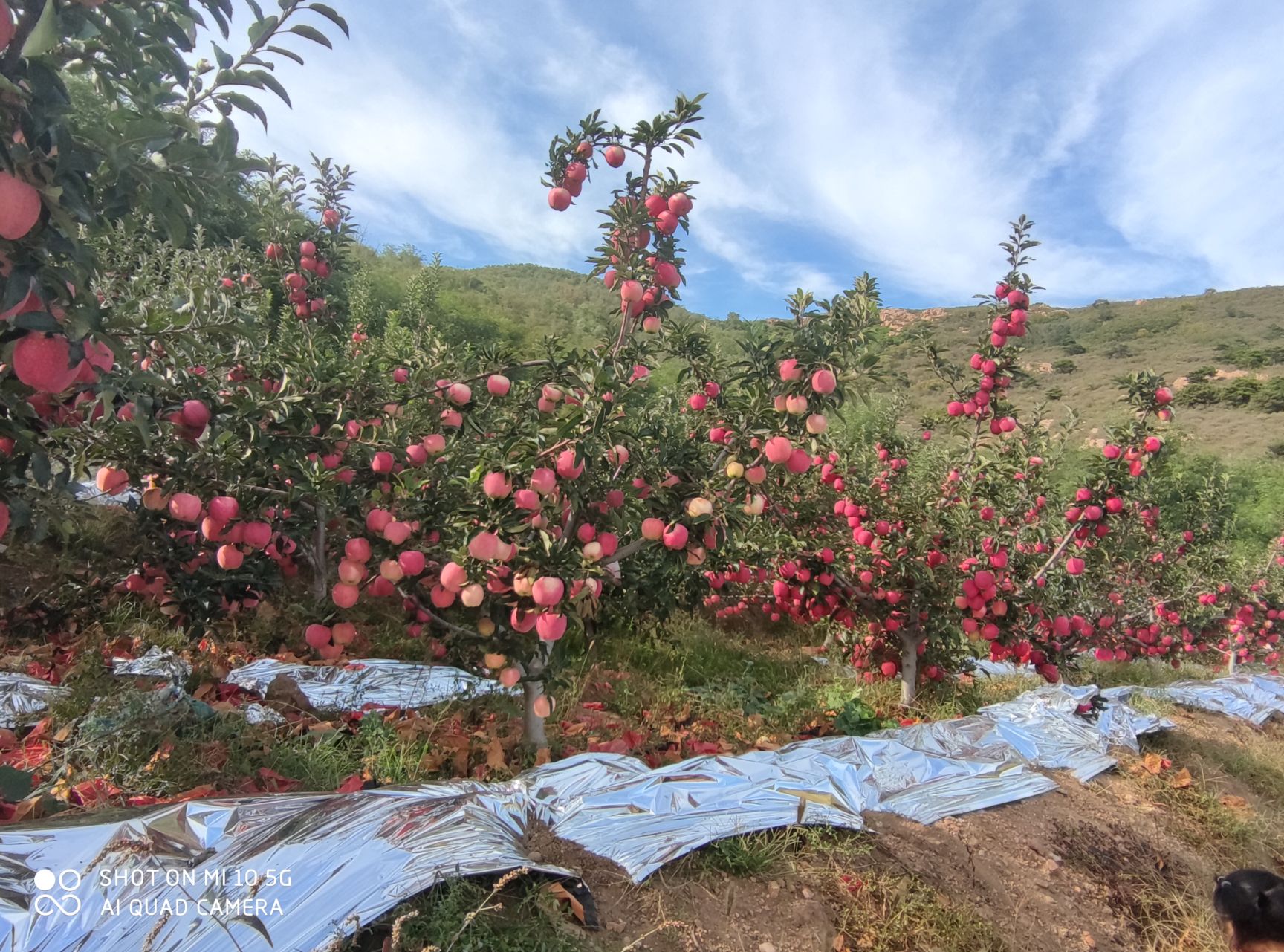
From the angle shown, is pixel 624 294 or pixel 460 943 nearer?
pixel 460 943

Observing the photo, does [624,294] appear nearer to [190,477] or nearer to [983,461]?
[190,477]

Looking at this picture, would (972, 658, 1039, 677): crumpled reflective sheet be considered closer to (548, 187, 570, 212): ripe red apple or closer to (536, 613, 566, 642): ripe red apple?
(536, 613, 566, 642): ripe red apple

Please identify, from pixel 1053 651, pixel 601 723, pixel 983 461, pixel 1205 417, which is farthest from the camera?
pixel 1205 417

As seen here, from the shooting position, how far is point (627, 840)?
2.53 metres

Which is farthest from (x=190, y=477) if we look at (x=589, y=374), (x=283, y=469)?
(x=589, y=374)

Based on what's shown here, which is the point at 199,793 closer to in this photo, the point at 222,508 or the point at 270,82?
the point at 222,508

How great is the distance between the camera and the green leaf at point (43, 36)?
1339 mm

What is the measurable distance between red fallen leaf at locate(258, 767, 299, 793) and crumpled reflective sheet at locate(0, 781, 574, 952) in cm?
60

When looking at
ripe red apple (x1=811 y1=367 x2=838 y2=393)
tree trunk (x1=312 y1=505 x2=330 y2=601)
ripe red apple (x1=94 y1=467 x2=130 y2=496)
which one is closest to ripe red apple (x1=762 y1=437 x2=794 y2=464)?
ripe red apple (x1=811 y1=367 x2=838 y2=393)

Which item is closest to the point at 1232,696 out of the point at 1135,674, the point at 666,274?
the point at 1135,674

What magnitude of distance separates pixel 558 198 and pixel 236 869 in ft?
9.53

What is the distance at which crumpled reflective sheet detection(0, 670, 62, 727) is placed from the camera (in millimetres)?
3068

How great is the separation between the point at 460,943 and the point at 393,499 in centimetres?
193

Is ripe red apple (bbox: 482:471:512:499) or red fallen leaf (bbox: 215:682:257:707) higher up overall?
ripe red apple (bbox: 482:471:512:499)
